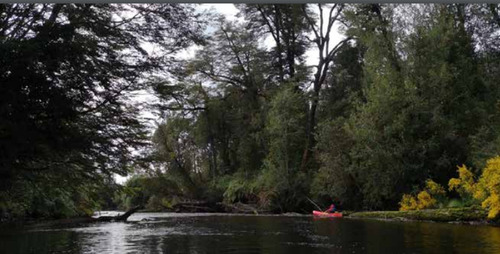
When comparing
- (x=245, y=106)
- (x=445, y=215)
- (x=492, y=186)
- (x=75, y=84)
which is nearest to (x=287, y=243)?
(x=75, y=84)

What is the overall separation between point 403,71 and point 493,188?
332 inches

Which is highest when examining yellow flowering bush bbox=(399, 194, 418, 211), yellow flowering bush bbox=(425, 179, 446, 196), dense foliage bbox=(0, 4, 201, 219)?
dense foliage bbox=(0, 4, 201, 219)

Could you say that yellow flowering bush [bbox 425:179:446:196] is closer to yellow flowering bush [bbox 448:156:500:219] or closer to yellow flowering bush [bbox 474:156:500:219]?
yellow flowering bush [bbox 448:156:500:219]

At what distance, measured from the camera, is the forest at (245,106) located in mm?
7750

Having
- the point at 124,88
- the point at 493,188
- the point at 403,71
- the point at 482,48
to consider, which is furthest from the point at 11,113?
the point at 482,48

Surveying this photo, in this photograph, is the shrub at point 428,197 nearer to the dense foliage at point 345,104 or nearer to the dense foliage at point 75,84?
the dense foliage at point 345,104

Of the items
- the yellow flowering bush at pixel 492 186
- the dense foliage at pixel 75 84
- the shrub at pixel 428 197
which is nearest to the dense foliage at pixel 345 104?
the shrub at pixel 428 197

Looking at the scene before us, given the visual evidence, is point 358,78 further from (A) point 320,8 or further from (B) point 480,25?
(B) point 480,25

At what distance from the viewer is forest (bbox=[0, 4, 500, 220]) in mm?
7750

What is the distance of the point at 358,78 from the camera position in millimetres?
27031

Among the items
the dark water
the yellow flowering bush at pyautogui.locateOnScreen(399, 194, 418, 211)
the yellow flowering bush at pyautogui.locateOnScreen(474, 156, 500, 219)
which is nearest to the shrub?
the yellow flowering bush at pyautogui.locateOnScreen(399, 194, 418, 211)

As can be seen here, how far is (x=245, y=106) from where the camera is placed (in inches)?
1178

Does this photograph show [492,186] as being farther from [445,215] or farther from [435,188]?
[435,188]

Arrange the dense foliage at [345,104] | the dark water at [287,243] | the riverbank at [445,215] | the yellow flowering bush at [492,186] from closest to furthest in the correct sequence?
1. the dark water at [287,243]
2. the yellow flowering bush at [492,186]
3. the riverbank at [445,215]
4. the dense foliage at [345,104]
